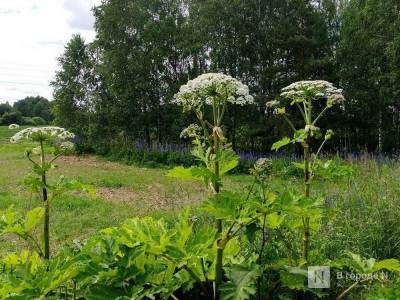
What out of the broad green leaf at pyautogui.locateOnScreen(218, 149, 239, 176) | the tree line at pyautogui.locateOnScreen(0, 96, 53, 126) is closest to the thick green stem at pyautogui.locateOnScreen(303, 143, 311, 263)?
the broad green leaf at pyautogui.locateOnScreen(218, 149, 239, 176)

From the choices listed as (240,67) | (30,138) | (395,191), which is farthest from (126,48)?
(30,138)

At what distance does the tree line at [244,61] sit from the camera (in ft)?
68.7

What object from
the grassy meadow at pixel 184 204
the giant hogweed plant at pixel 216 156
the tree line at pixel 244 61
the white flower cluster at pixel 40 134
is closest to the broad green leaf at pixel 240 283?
the giant hogweed plant at pixel 216 156

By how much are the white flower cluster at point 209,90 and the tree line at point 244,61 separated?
1799 centimetres

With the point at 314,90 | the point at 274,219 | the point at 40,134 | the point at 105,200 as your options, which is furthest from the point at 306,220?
the point at 105,200

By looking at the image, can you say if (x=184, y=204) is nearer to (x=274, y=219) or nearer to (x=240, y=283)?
(x=274, y=219)

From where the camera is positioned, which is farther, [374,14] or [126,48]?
[126,48]

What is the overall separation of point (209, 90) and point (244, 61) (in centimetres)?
1990

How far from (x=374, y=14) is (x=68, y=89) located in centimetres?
1757

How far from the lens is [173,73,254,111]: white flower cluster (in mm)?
2516

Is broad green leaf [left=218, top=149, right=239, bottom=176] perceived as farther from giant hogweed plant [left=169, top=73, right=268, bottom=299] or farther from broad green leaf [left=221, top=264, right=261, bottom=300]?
broad green leaf [left=221, top=264, right=261, bottom=300]

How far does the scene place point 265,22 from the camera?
864 inches

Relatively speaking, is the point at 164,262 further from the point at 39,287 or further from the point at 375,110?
the point at 375,110

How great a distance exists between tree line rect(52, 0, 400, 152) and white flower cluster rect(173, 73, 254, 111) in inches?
708
